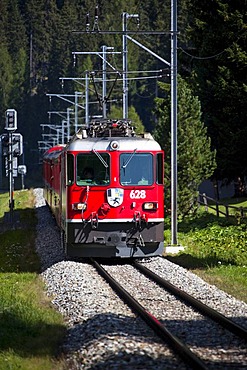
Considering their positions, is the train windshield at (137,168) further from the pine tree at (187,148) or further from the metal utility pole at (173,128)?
the pine tree at (187,148)

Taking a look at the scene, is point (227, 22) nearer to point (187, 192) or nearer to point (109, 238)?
point (187, 192)

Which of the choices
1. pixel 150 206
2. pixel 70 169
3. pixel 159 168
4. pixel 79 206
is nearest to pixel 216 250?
pixel 150 206

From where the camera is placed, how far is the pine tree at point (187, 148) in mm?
32000

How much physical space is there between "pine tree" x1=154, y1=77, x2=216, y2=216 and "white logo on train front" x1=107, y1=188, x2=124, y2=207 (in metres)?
11.9

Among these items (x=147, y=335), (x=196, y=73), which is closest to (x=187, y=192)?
(x=196, y=73)

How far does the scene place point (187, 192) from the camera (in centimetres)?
3200

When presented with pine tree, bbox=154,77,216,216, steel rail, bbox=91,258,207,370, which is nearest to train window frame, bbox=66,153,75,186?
steel rail, bbox=91,258,207,370

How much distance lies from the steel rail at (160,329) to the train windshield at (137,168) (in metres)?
3.25

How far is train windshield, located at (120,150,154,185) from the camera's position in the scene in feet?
63.4

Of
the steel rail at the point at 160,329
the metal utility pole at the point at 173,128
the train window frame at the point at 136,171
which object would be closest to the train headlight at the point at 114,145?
the train window frame at the point at 136,171

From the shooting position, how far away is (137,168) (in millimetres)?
19375

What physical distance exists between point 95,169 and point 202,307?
6.84m

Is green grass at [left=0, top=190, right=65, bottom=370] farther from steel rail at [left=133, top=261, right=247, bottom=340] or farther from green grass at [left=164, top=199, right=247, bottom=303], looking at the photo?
green grass at [left=164, top=199, right=247, bottom=303]

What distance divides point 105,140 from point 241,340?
924 cm
